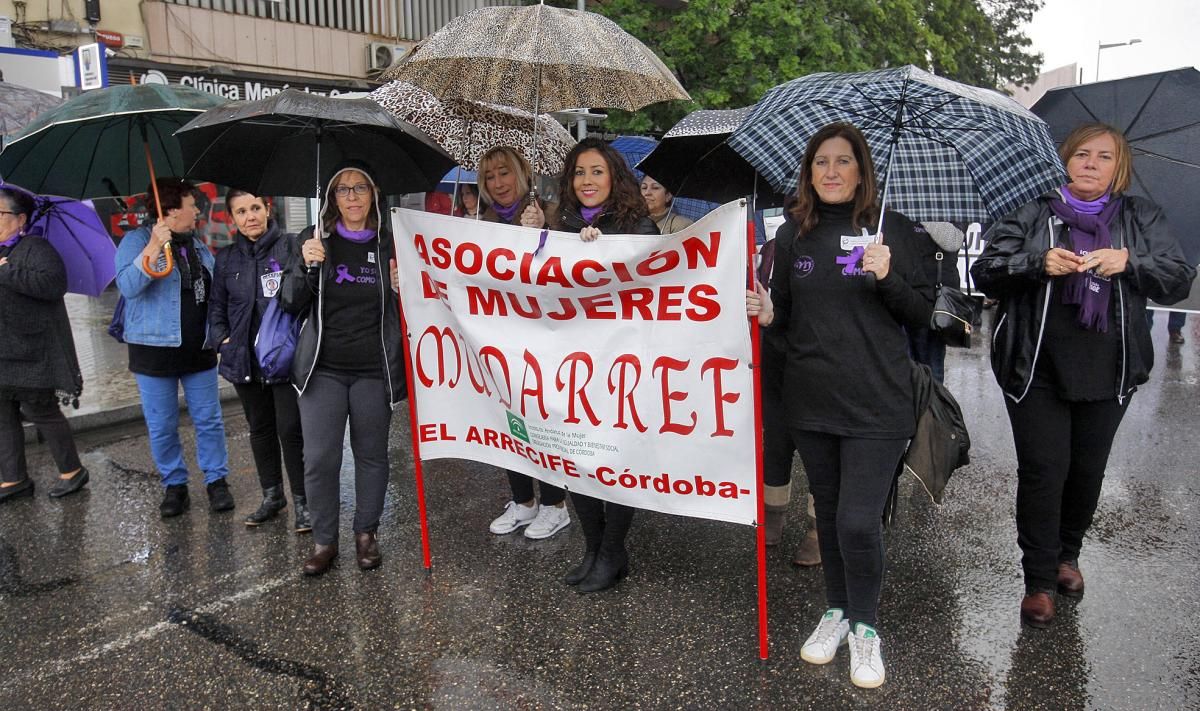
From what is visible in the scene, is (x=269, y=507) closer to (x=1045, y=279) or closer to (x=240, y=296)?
(x=240, y=296)

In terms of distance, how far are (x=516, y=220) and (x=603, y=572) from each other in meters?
1.80

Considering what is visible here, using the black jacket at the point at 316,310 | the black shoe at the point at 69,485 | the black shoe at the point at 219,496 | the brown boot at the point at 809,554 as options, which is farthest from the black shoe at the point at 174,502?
the brown boot at the point at 809,554

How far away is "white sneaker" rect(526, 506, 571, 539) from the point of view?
14.7 ft

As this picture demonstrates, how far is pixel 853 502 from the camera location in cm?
307

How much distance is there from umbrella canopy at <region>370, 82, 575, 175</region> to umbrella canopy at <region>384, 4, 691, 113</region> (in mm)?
304

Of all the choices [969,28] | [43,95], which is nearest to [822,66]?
[969,28]

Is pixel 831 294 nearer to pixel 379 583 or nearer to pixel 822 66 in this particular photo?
pixel 379 583

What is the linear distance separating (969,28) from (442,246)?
1078 inches

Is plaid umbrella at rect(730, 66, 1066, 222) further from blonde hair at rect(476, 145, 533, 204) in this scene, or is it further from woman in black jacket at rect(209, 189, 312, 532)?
woman in black jacket at rect(209, 189, 312, 532)

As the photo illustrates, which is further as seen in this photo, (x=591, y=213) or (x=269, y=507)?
(x=269, y=507)

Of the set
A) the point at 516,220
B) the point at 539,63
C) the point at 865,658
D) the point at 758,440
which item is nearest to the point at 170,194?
the point at 516,220

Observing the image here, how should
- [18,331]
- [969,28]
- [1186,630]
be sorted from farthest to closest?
[969,28]
[18,331]
[1186,630]

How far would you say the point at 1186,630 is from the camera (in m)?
3.52

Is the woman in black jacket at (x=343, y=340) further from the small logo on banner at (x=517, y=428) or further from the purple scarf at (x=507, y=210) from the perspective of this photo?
the purple scarf at (x=507, y=210)
